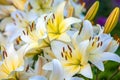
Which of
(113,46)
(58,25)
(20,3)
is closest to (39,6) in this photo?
(20,3)

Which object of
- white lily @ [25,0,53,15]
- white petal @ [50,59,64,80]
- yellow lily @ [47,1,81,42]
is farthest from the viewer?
white lily @ [25,0,53,15]

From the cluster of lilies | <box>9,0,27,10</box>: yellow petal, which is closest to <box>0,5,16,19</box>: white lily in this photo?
<box>9,0,27,10</box>: yellow petal

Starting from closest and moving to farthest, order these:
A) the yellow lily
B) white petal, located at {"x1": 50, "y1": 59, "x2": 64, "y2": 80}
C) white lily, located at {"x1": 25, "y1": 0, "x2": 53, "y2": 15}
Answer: white petal, located at {"x1": 50, "y1": 59, "x2": 64, "y2": 80}, the yellow lily, white lily, located at {"x1": 25, "y1": 0, "x2": 53, "y2": 15}

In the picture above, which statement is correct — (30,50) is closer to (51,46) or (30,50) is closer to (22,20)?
(51,46)

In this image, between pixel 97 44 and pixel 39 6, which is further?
pixel 39 6

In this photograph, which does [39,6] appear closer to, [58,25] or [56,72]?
[58,25]

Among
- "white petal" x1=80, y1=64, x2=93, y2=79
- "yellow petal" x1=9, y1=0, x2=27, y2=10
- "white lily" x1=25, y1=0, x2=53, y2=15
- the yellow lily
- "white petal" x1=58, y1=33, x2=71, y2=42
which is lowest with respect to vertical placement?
"white petal" x1=80, y1=64, x2=93, y2=79

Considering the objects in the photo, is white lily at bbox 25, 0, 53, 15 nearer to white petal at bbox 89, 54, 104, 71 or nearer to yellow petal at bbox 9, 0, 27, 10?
yellow petal at bbox 9, 0, 27, 10
